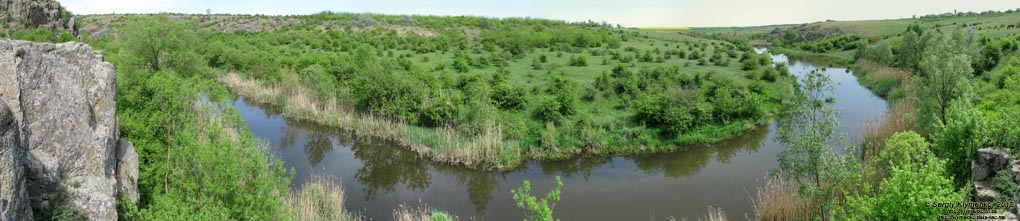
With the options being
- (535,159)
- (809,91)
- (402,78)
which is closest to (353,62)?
(402,78)

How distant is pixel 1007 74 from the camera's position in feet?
96.6

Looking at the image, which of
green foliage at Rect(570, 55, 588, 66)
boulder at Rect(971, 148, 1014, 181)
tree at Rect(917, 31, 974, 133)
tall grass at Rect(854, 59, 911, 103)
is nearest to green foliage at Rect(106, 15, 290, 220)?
boulder at Rect(971, 148, 1014, 181)

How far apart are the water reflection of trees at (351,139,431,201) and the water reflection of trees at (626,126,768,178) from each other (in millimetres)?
11430

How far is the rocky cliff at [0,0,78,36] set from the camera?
2104 inches

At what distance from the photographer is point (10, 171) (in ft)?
26.2

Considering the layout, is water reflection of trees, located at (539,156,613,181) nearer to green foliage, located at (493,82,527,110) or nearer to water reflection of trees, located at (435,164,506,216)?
water reflection of trees, located at (435,164,506,216)

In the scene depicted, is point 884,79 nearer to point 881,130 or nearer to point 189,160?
point 881,130

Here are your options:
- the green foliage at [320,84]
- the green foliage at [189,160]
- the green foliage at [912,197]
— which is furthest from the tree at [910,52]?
the green foliage at [189,160]

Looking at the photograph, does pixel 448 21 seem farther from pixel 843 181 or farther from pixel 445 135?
pixel 843 181

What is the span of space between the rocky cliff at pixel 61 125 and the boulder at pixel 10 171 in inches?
32.6

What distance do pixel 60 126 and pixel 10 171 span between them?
4.34 metres

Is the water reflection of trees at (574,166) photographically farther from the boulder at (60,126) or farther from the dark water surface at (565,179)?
the boulder at (60,126)

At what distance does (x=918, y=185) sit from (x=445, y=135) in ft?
70.6

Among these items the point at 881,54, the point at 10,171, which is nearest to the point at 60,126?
the point at 10,171
